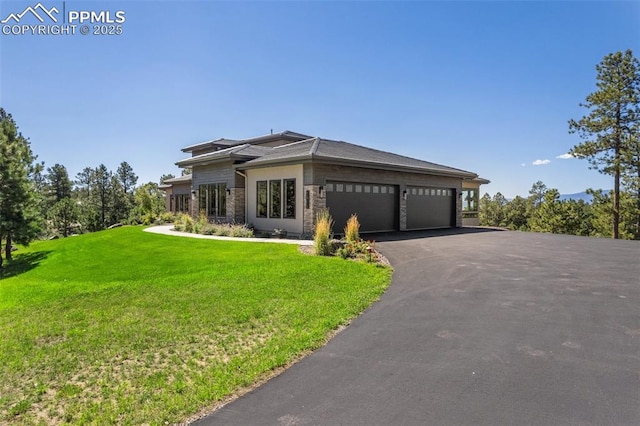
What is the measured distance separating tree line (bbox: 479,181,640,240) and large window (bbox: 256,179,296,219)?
25.3 meters

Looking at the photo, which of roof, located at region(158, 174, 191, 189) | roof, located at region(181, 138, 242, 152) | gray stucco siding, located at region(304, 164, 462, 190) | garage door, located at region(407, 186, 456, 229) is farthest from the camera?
roof, located at region(158, 174, 191, 189)

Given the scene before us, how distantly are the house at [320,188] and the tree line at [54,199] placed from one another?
847cm

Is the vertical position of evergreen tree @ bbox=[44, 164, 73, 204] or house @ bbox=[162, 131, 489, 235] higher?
evergreen tree @ bbox=[44, 164, 73, 204]

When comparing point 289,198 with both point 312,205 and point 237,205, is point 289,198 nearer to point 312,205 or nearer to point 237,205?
point 312,205

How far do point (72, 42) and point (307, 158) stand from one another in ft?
28.3

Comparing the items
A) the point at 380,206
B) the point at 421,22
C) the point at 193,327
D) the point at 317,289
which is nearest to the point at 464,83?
the point at 421,22

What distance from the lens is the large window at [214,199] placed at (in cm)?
2056

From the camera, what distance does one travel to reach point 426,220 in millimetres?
21172

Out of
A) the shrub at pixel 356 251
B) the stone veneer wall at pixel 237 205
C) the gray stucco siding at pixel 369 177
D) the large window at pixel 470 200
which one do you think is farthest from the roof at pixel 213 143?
the shrub at pixel 356 251

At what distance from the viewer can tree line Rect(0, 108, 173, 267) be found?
1864cm

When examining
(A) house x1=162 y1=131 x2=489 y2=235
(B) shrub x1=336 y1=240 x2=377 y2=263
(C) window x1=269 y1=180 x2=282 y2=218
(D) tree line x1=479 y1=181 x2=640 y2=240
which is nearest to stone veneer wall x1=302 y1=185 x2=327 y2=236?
(A) house x1=162 y1=131 x2=489 y2=235

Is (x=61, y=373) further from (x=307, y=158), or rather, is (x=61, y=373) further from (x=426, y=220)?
(x=426, y=220)

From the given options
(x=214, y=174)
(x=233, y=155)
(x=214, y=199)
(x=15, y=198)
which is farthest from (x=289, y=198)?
(x=15, y=198)

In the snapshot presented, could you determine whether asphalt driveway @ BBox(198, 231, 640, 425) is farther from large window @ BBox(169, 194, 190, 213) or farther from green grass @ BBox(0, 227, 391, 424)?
large window @ BBox(169, 194, 190, 213)
